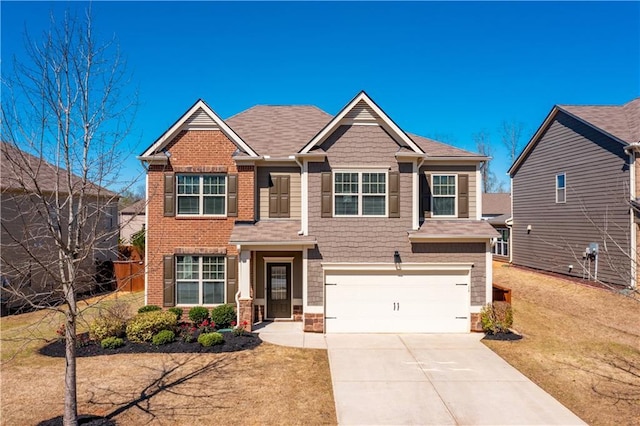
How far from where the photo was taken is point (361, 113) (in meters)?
13.6

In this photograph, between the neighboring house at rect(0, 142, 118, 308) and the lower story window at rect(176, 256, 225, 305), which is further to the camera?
the lower story window at rect(176, 256, 225, 305)

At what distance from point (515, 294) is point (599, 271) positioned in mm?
4811

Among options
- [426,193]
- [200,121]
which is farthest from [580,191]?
[200,121]

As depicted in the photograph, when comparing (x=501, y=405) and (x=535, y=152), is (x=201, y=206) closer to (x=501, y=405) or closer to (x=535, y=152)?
(x=501, y=405)

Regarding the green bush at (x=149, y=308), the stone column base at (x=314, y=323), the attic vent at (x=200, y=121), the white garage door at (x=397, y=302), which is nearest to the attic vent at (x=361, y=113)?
the attic vent at (x=200, y=121)

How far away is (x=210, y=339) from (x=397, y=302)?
617 cm

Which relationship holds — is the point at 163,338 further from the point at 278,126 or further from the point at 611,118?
the point at 611,118

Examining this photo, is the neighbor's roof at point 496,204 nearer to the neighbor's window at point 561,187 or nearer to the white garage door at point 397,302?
the neighbor's window at point 561,187

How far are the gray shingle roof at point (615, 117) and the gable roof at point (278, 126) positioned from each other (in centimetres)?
1340

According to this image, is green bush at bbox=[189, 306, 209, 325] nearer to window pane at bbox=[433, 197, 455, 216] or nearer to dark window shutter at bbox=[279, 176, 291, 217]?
dark window shutter at bbox=[279, 176, 291, 217]

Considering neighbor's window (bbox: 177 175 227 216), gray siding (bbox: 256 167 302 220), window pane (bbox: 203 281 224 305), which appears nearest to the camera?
window pane (bbox: 203 281 224 305)

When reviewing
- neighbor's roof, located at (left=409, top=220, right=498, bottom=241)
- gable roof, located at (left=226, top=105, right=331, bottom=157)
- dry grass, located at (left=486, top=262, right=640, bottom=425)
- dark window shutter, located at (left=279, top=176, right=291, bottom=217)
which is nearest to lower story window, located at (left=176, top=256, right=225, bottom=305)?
dark window shutter, located at (left=279, top=176, right=291, bottom=217)

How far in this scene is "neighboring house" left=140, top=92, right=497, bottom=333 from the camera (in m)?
13.3

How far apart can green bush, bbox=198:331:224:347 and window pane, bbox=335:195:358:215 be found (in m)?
5.51
